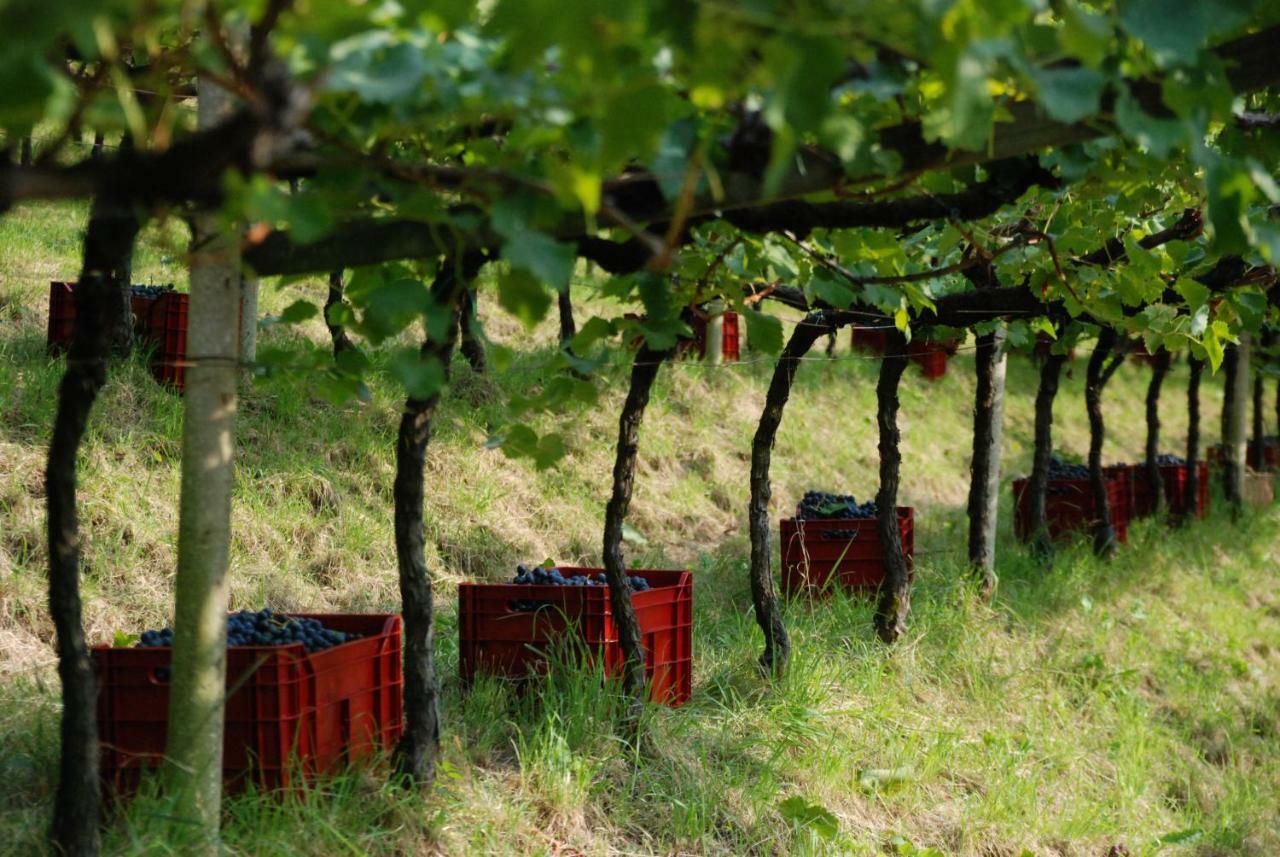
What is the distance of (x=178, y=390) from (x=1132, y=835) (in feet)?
14.1

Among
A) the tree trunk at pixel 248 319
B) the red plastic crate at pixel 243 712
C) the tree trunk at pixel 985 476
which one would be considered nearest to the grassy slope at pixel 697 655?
the red plastic crate at pixel 243 712

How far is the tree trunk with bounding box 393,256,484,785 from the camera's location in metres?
2.91

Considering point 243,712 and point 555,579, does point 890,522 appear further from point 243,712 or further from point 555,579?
point 243,712

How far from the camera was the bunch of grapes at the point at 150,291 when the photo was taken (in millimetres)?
6012

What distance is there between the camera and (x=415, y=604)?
9.87ft

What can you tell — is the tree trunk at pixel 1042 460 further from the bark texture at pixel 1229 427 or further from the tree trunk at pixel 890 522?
the bark texture at pixel 1229 427

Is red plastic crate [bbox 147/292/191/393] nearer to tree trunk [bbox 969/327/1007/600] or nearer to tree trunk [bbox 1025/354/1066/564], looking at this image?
tree trunk [bbox 969/327/1007/600]

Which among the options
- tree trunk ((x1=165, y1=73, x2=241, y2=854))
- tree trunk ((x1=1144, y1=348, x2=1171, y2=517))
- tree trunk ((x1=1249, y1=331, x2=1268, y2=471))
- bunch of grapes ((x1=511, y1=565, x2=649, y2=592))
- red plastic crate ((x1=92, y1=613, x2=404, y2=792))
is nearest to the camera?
tree trunk ((x1=165, y1=73, x2=241, y2=854))

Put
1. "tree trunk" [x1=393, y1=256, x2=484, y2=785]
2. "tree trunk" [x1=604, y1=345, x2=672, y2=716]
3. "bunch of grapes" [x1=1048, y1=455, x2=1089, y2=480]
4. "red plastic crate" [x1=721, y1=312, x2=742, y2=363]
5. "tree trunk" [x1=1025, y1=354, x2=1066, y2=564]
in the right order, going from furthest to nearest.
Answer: "red plastic crate" [x1=721, y1=312, x2=742, y2=363] < "bunch of grapes" [x1=1048, y1=455, x2=1089, y2=480] < "tree trunk" [x1=1025, y1=354, x2=1066, y2=564] < "tree trunk" [x1=604, y1=345, x2=672, y2=716] < "tree trunk" [x1=393, y1=256, x2=484, y2=785]

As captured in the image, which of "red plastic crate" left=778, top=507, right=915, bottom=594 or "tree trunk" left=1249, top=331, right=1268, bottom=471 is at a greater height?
"tree trunk" left=1249, top=331, right=1268, bottom=471

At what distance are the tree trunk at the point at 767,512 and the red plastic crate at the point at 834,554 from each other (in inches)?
40.4

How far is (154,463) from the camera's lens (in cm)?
520

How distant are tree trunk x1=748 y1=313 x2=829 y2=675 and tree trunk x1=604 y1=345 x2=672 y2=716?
2.50 feet

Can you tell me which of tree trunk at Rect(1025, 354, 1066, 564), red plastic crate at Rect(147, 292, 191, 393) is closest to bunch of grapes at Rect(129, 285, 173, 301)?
red plastic crate at Rect(147, 292, 191, 393)
